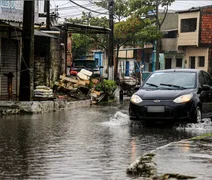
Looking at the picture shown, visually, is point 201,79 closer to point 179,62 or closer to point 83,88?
point 83,88

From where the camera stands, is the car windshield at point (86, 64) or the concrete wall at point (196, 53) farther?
the concrete wall at point (196, 53)

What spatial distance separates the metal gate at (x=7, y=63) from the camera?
20609mm

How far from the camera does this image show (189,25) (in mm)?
52719

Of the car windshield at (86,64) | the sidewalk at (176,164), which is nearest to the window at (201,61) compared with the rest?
the car windshield at (86,64)

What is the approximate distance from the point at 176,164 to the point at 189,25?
47503mm

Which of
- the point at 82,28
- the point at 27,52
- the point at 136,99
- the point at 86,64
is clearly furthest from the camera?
the point at 86,64

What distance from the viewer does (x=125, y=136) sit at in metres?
10.8

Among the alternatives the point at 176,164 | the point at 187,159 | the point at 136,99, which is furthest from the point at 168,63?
the point at 176,164

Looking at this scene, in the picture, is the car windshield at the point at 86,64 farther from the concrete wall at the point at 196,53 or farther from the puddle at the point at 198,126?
the puddle at the point at 198,126

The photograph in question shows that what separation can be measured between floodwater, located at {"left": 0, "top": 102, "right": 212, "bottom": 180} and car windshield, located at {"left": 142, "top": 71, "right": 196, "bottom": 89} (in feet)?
3.75

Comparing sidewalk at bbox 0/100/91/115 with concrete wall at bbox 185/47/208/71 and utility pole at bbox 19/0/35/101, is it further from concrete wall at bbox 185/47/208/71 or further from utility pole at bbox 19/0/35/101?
concrete wall at bbox 185/47/208/71

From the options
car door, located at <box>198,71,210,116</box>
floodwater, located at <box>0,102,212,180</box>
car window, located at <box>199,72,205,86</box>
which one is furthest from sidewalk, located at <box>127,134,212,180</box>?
car window, located at <box>199,72,205,86</box>

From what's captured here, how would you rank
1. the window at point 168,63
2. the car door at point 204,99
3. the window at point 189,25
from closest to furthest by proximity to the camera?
the car door at point 204,99, the window at point 189,25, the window at point 168,63

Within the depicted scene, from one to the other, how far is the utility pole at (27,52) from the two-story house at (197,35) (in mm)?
36477
